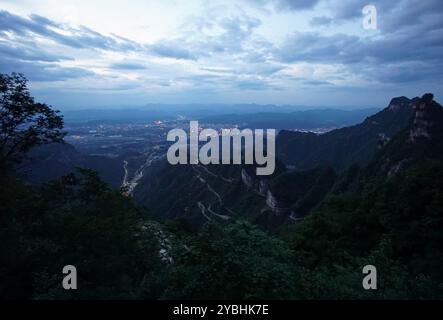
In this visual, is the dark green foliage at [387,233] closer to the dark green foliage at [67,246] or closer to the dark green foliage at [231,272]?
the dark green foliage at [231,272]

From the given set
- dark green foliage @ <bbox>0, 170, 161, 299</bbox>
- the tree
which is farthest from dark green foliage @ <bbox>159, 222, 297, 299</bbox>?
the tree

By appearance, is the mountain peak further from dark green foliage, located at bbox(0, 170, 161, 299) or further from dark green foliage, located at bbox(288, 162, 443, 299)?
dark green foliage, located at bbox(0, 170, 161, 299)

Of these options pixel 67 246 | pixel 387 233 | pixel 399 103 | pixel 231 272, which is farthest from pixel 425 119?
pixel 399 103

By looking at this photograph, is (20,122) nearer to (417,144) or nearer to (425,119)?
(417,144)

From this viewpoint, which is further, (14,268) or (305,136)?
(305,136)

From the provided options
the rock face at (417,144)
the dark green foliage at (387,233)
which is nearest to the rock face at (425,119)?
the rock face at (417,144)
